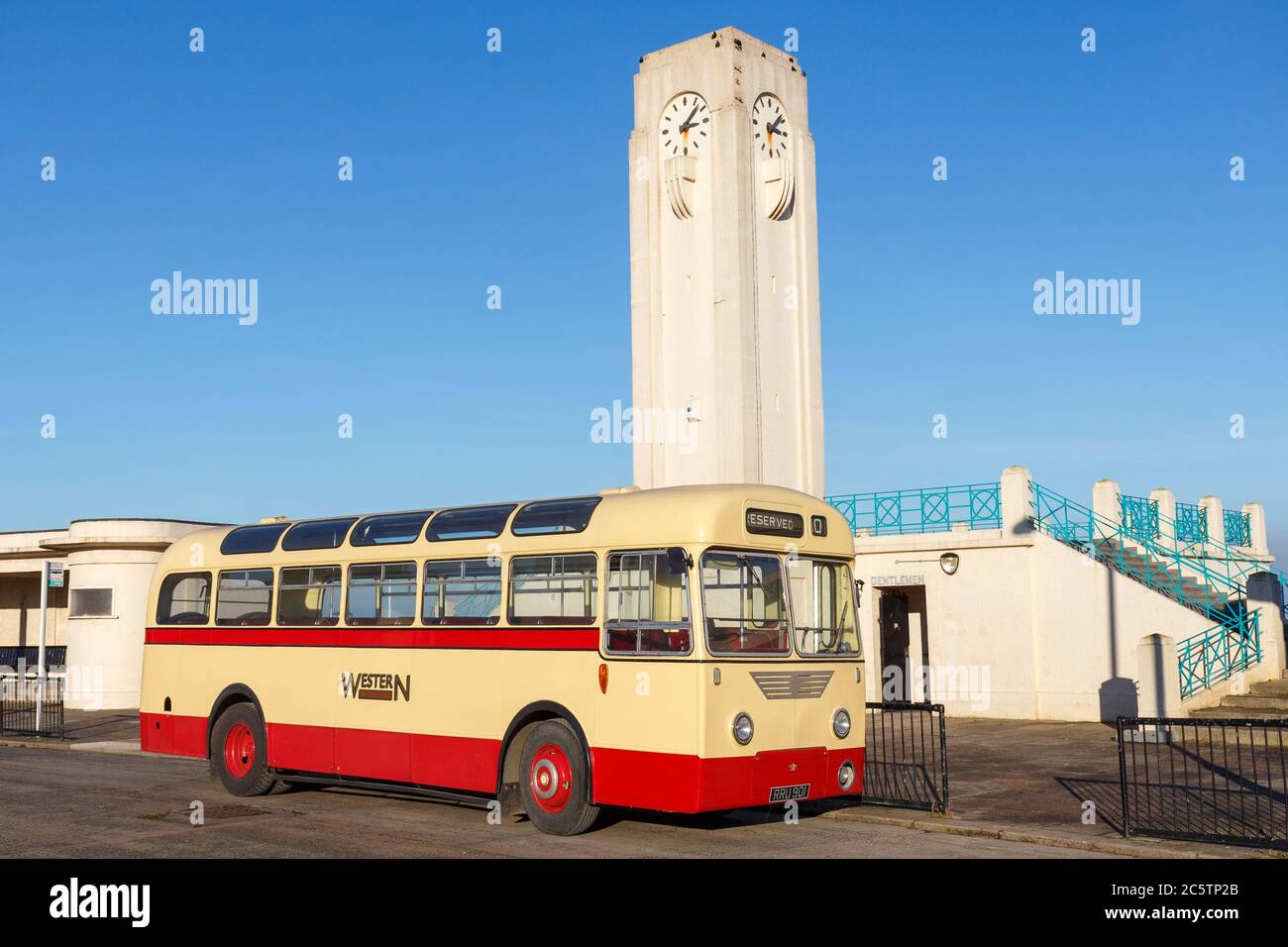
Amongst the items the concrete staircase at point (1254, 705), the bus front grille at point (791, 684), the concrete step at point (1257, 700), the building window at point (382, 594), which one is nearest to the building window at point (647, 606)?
the bus front grille at point (791, 684)

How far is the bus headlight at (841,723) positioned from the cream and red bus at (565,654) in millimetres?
20

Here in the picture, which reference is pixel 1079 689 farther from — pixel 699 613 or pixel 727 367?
pixel 699 613

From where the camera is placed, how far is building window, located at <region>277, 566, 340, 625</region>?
15.4 metres

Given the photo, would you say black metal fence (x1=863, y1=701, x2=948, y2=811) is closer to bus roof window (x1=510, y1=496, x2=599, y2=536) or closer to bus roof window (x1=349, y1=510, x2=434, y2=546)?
bus roof window (x1=510, y1=496, x2=599, y2=536)

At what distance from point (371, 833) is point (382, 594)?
308 cm

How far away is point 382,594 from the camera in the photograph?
14.8 m

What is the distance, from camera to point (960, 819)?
13750mm

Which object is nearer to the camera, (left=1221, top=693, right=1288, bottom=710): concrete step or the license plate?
the license plate

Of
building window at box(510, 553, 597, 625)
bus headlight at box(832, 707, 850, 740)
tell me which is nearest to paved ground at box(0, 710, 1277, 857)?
bus headlight at box(832, 707, 850, 740)

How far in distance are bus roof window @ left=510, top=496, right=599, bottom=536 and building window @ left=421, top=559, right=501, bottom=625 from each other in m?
0.54

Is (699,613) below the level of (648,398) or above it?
below
